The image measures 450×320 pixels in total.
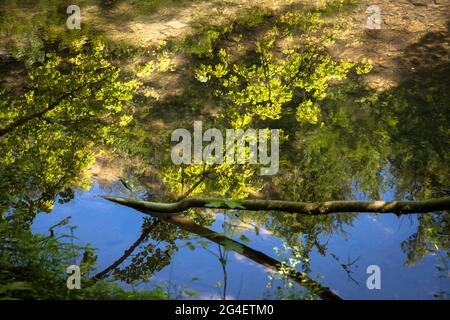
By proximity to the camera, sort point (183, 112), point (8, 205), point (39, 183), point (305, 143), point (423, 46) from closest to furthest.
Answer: point (8, 205)
point (39, 183)
point (305, 143)
point (183, 112)
point (423, 46)

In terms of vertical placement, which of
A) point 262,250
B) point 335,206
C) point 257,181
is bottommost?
point 262,250

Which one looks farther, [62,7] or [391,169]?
[62,7]

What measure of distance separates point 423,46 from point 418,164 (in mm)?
4959

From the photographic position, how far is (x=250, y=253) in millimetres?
4711

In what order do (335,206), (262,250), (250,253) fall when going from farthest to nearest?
(262,250) < (250,253) < (335,206)

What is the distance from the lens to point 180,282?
4.47 metres

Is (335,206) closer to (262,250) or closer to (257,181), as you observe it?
(262,250)

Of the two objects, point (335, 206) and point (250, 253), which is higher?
point (335, 206)

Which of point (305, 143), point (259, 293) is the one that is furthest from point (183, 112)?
point (259, 293)

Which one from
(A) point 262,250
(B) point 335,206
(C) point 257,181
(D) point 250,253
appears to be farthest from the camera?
(C) point 257,181

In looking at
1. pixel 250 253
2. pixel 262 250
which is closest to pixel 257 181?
pixel 262 250

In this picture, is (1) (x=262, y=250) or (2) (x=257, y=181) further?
(2) (x=257, y=181)

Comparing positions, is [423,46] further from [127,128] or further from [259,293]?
[259,293]

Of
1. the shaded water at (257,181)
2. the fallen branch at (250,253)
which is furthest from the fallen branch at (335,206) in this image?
the shaded water at (257,181)
